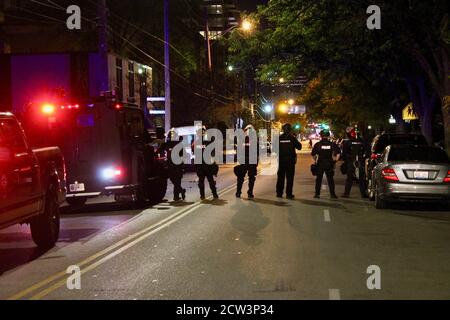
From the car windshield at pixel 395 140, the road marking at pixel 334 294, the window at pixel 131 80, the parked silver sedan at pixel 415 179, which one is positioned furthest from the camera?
the window at pixel 131 80

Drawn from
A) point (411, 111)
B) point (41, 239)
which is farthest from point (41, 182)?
point (411, 111)

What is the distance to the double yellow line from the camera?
290 inches

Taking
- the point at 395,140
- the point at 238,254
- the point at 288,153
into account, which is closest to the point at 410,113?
the point at 395,140

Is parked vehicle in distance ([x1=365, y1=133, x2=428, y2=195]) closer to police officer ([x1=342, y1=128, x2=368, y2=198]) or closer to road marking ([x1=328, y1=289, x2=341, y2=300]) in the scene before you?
police officer ([x1=342, y1=128, x2=368, y2=198])

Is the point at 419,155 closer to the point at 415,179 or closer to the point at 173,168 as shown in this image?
the point at 415,179

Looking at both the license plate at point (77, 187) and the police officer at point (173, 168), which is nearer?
the license plate at point (77, 187)

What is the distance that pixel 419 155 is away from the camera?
15.3m

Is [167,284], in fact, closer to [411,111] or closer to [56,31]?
[411,111]

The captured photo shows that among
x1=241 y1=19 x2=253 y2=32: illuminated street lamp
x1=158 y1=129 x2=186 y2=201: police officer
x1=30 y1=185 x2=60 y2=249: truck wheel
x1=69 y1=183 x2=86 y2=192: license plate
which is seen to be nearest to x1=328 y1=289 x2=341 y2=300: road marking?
x1=30 y1=185 x2=60 y2=249: truck wheel

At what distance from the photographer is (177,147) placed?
17484 mm

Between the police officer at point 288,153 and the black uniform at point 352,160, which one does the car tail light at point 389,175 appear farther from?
the black uniform at point 352,160

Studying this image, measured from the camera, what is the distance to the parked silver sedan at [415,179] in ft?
47.7

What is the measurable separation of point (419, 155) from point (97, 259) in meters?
8.74

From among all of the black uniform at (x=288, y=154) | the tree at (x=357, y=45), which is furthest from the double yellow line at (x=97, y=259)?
the tree at (x=357, y=45)
